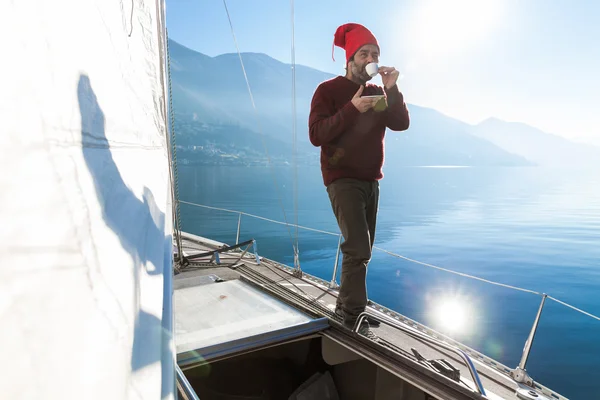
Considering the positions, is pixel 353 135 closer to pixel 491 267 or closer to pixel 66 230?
pixel 66 230

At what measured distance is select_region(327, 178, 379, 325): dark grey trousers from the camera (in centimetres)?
172

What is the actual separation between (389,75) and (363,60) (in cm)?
17

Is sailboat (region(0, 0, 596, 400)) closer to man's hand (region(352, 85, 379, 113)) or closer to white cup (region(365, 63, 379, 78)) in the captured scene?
man's hand (region(352, 85, 379, 113))

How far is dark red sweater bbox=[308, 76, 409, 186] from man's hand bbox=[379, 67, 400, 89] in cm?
3

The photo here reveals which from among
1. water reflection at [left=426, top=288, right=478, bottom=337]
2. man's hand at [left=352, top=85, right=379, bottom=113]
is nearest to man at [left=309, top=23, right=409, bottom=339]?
man's hand at [left=352, top=85, right=379, bottom=113]

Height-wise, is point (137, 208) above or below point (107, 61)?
below

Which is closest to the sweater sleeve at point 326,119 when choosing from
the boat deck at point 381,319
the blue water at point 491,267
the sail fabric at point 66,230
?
the boat deck at point 381,319

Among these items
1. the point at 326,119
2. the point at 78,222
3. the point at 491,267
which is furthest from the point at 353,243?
the point at 491,267

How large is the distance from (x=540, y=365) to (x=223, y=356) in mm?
6475

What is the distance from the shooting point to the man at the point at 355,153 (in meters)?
1.72

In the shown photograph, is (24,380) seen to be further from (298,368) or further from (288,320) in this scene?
(298,368)

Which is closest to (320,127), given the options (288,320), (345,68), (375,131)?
(375,131)

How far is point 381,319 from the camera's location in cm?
135

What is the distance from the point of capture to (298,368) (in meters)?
1.48
